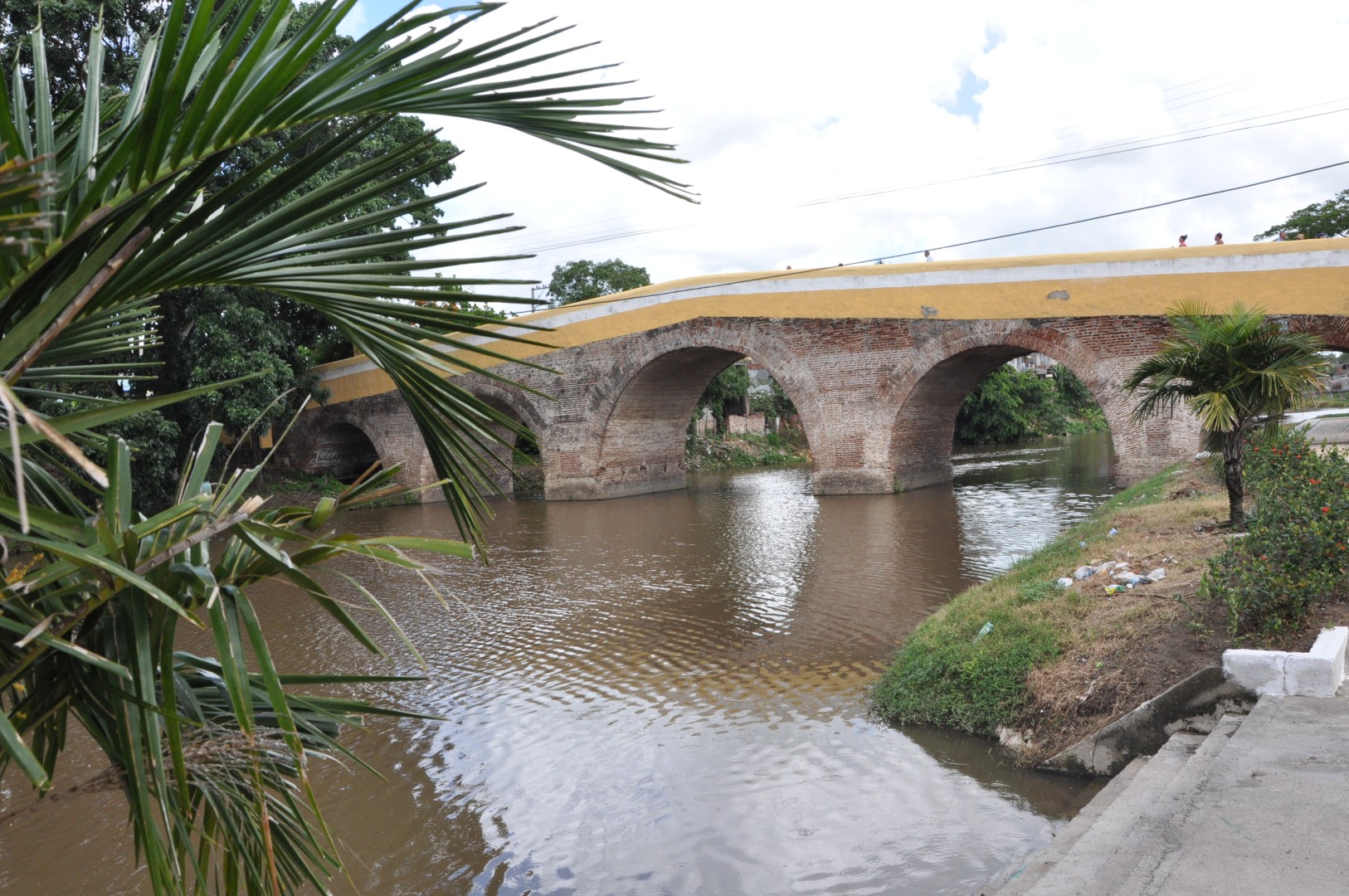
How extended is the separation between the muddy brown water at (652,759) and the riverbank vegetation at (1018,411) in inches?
687

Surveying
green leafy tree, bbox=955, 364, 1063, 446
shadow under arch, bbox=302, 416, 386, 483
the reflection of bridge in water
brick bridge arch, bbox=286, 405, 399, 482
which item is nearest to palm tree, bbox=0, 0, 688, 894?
the reflection of bridge in water

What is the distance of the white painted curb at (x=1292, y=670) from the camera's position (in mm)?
3246

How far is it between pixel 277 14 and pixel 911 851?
3.02m

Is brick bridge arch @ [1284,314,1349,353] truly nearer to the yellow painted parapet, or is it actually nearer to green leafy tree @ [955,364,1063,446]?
the yellow painted parapet

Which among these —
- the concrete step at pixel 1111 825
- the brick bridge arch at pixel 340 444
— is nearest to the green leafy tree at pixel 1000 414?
the brick bridge arch at pixel 340 444

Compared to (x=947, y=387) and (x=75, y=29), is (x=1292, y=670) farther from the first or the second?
(x=75, y=29)

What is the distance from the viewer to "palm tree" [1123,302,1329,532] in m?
5.80

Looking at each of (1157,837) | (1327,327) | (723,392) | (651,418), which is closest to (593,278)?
(723,392)

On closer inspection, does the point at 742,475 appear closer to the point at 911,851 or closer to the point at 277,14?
the point at 911,851

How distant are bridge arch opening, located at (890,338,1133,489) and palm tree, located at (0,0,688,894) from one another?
10.6 meters

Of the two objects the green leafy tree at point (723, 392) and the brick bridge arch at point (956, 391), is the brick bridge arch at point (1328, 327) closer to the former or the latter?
the brick bridge arch at point (956, 391)

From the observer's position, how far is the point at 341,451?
19.2 m

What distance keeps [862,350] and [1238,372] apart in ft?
23.2

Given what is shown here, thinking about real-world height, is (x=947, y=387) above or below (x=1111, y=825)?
above
